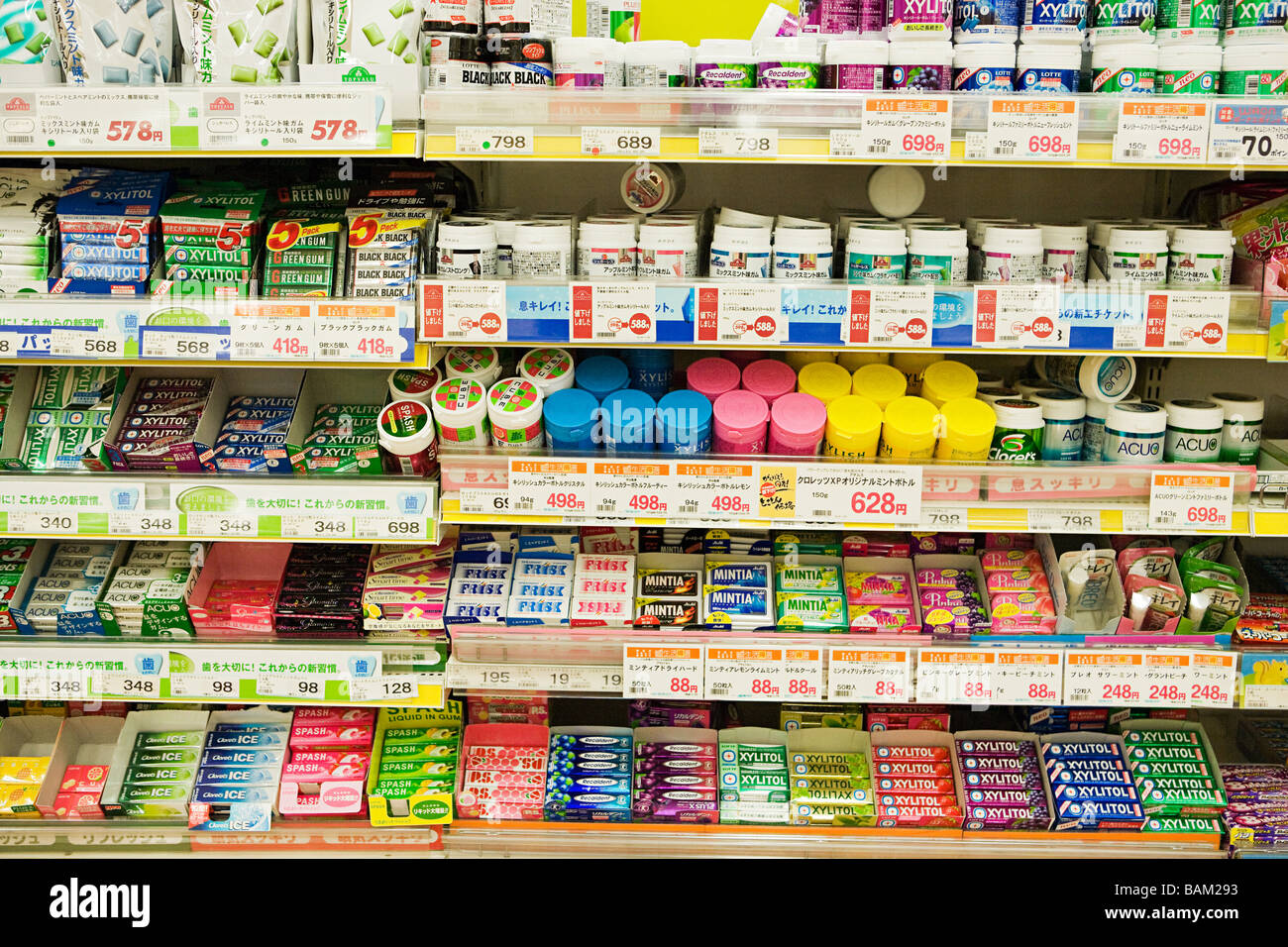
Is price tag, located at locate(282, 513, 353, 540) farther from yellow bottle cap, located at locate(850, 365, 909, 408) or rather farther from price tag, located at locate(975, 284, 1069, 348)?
price tag, located at locate(975, 284, 1069, 348)

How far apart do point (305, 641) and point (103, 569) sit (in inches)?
18.1

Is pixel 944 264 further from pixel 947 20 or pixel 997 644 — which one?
pixel 997 644

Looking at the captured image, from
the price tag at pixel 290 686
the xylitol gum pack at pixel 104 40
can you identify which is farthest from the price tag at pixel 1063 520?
the xylitol gum pack at pixel 104 40

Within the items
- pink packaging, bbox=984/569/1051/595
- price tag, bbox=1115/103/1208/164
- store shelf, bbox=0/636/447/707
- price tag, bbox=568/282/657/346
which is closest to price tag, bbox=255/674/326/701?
store shelf, bbox=0/636/447/707

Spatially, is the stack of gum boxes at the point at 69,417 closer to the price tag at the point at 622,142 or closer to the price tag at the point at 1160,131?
the price tag at the point at 622,142

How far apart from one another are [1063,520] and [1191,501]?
23 centimetres

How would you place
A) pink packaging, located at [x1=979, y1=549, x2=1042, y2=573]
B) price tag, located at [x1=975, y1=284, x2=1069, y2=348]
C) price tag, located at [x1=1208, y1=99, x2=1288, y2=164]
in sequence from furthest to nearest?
pink packaging, located at [x1=979, y1=549, x2=1042, y2=573], price tag, located at [x1=975, y1=284, x2=1069, y2=348], price tag, located at [x1=1208, y1=99, x2=1288, y2=164]

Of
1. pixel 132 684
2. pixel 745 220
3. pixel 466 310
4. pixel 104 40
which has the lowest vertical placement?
pixel 132 684

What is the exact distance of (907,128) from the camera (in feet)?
6.06

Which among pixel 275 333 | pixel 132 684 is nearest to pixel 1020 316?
pixel 275 333

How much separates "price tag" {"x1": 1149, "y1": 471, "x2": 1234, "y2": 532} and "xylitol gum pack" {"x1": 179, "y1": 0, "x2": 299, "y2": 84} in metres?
1.70

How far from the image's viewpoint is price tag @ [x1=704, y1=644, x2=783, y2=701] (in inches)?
82.7

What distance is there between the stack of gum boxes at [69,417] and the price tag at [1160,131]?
1.91 m

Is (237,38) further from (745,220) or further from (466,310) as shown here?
(745,220)
